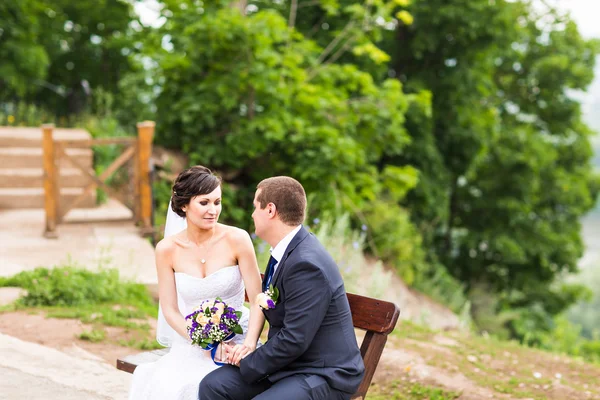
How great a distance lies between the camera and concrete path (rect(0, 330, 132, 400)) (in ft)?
16.3

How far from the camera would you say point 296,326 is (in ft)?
11.5

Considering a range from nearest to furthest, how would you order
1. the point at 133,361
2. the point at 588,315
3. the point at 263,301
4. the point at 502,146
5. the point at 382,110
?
the point at 263,301 < the point at 133,361 < the point at 382,110 < the point at 502,146 < the point at 588,315

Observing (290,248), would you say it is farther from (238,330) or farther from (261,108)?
(261,108)

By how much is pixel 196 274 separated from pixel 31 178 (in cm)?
898

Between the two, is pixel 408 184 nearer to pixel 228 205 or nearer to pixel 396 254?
pixel 396 254

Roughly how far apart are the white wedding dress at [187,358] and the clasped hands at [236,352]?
17 cm

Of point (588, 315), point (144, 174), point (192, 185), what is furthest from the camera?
point (588, 315)

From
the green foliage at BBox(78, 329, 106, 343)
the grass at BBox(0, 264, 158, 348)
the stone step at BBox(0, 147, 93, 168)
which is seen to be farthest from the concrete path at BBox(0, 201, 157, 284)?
the green foliage at BBox(78, 329, 106, 343)

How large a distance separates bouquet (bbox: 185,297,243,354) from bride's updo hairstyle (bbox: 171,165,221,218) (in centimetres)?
60

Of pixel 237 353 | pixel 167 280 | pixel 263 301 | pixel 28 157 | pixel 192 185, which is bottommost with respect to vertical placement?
pixel 28 157

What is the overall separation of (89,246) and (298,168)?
3.67 metres

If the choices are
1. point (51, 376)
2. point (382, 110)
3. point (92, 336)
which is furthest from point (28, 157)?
point (51, 376)

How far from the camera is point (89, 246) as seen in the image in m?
9.67

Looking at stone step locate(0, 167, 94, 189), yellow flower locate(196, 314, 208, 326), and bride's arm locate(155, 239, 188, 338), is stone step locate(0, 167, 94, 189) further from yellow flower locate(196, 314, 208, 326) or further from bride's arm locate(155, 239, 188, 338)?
yellow flower locate(196, 314, 208, 326)
